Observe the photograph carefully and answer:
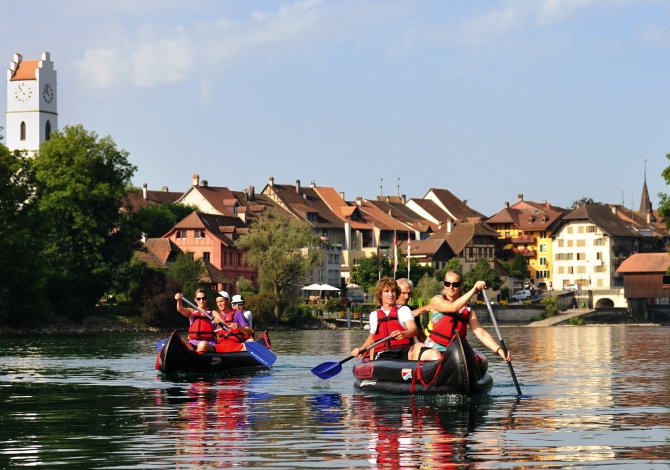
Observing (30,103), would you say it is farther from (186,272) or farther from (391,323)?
(391,323)

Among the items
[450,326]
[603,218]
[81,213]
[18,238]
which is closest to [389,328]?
[450,326]

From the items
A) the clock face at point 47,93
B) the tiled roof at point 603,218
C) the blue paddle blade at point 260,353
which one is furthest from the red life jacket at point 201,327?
the tiled roof at point 603,218

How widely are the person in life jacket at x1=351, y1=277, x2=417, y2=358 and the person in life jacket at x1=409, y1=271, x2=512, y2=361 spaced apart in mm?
774

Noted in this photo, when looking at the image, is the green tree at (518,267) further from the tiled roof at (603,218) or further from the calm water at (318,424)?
the calm water at (318,424)

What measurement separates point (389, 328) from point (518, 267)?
140 m

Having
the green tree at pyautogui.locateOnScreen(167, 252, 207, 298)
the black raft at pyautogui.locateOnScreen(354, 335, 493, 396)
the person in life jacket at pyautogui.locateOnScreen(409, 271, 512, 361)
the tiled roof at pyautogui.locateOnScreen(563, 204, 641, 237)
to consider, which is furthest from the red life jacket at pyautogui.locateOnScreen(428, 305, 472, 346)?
the tiled roof at pyautogui.locateOnScreen(563, 204, 641, 237)

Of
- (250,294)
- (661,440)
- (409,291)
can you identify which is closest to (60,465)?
(661,440)

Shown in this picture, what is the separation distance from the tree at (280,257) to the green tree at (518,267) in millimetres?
64246

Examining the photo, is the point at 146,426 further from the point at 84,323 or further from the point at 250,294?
the point at 250,294

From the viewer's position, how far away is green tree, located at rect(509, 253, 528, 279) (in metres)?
162

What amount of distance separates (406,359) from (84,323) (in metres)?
61.3

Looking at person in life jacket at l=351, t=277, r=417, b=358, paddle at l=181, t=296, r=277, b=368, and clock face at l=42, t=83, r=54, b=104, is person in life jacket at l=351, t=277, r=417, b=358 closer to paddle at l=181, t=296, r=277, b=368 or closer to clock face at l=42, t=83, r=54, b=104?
paddle at l=181, t=296, r=277, b=368

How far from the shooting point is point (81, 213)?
81.5m

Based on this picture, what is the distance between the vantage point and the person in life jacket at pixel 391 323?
22531mm
